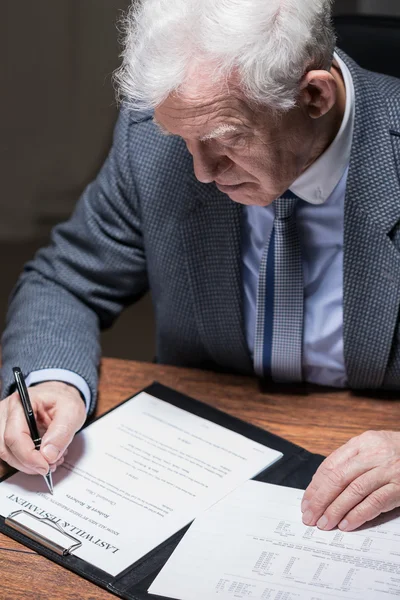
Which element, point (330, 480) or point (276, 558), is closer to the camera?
point (276, 558)

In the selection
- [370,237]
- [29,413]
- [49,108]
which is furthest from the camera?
[49,108]

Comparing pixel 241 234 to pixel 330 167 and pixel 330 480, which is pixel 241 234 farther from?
pixel 330 480

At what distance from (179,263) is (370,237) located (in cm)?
38

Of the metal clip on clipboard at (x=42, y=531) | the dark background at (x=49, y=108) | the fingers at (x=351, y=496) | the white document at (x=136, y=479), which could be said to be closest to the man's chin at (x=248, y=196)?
the white document at (x=136, y=479)

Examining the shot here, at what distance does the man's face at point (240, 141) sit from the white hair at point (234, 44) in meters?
0.03

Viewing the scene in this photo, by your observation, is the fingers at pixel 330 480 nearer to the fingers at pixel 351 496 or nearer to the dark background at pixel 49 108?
the fingers at pixel 351 496

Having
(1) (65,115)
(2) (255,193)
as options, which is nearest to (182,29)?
(2) (255,193)

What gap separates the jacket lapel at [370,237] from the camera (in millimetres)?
1644

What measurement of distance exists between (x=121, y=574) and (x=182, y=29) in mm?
803

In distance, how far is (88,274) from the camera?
1933 millimetres

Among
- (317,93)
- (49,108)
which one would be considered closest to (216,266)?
(317,93)

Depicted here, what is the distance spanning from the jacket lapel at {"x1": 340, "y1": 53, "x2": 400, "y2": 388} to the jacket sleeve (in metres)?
0.45

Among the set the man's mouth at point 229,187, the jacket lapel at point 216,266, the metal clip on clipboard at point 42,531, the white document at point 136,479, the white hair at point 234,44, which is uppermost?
the white hair at point 234,44

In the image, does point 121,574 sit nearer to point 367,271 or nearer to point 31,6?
point 367,271
